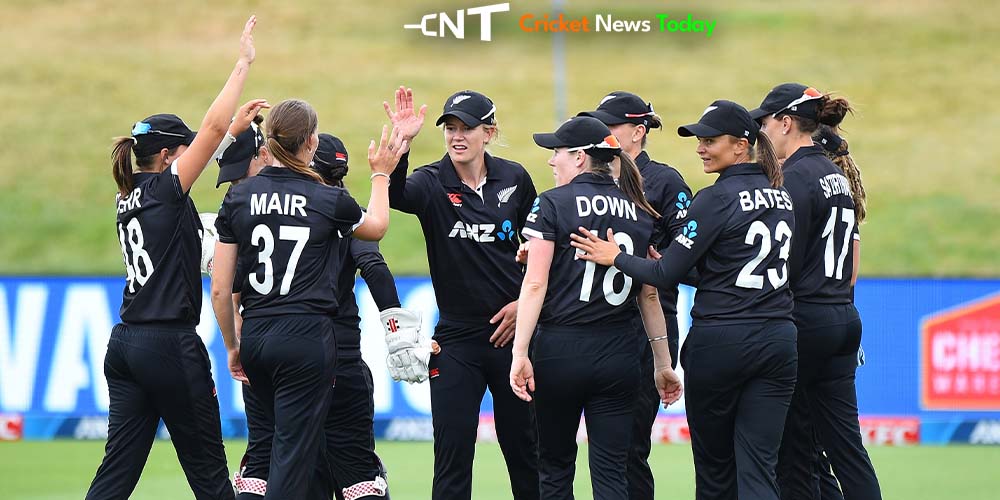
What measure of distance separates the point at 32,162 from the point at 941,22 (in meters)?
18.0

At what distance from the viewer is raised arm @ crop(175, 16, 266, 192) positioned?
5.79 m

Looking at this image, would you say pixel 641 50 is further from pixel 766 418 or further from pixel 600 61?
pixel 766 418

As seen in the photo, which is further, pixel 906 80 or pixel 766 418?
pixel 906 80

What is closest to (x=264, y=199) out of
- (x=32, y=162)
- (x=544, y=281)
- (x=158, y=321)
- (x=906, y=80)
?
(x=158, y=321)

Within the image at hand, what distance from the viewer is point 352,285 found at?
6711mm

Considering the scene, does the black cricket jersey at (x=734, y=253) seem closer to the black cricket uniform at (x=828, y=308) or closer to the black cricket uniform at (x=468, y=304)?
the black cricket uniform at (x=828, y=308)

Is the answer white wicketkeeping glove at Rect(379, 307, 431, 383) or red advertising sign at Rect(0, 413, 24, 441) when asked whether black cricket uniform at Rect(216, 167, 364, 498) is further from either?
red advertising sign at Rect(0, 413, 24, 441)

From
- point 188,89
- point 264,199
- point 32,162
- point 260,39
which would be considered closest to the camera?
point 264,199

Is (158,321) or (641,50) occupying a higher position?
(641,50)

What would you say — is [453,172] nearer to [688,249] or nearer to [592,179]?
[592,179]

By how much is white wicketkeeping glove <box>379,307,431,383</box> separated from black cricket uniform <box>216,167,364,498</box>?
734 millimetres

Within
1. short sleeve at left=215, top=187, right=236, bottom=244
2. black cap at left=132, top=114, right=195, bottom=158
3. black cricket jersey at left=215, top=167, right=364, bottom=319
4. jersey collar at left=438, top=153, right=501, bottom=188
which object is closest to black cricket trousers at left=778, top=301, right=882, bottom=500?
jersey collar at left=438, top=153, right=501, bottom=188

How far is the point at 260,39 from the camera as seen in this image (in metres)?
26.0

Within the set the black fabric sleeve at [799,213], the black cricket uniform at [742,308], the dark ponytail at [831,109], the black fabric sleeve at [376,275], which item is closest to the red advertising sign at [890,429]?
the dark ponytail at [831,109]
